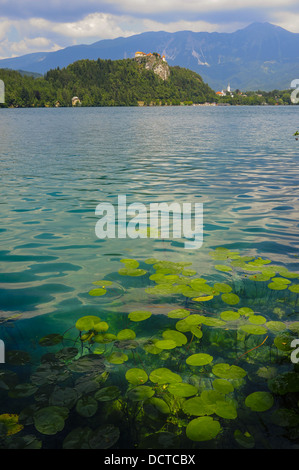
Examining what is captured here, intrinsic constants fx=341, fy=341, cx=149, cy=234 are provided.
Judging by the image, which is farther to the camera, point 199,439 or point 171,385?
point 171,385

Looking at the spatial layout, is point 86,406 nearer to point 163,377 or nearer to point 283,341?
point 163,377

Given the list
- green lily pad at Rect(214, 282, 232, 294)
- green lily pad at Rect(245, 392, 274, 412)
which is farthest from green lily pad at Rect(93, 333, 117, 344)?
green lily pad at Rect(214, 282, 232, 294)

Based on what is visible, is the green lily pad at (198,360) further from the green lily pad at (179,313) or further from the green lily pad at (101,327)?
the green lily pad at (101,327)

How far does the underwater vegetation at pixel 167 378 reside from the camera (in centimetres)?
304

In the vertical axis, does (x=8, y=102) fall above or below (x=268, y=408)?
above

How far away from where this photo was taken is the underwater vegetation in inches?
120

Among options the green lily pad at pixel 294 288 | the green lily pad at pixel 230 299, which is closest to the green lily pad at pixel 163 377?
the green lily pad at pixel 230 299

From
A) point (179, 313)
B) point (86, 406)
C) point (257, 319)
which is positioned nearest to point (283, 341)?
point (257, 319)

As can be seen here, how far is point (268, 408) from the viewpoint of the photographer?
329cm

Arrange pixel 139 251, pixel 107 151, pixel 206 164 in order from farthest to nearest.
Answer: pixel 107 151
pixel 206 164
pixel 139 251

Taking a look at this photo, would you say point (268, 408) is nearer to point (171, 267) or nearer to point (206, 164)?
point (171, 267)
